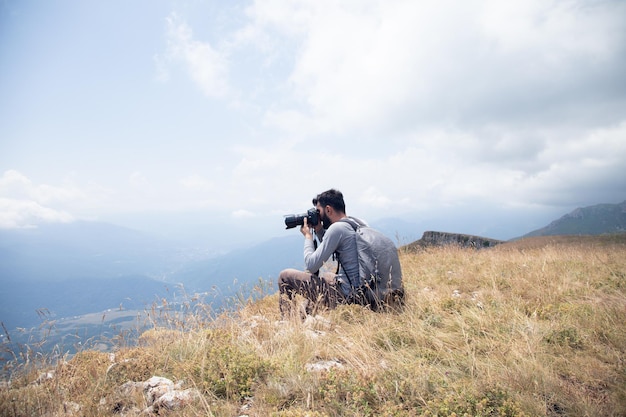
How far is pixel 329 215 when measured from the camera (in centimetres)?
534

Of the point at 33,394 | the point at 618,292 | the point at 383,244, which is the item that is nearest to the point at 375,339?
the point at 383,244

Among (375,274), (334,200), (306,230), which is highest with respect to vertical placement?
(334,200)

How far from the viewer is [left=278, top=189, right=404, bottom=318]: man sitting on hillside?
15.6ft

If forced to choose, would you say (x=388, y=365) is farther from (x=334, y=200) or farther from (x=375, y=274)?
(x=334, y=200)

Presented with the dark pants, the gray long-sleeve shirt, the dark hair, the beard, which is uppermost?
the dark hair

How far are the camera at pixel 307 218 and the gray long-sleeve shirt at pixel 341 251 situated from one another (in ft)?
2.24

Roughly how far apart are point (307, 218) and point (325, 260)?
1.07 metres

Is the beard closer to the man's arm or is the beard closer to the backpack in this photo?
the man's arm

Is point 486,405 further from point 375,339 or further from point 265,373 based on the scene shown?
point 265,373

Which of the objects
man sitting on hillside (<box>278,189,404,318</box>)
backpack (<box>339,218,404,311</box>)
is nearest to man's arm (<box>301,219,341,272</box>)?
man sitting on hillside (<box>278,189,404,318</box>)

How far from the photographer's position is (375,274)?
4730mm

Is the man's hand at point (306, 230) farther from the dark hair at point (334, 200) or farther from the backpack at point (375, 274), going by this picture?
the backpack at point (375, 274)

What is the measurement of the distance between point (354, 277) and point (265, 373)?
2.32 meters

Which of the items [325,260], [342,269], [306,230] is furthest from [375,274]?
[306,230]
